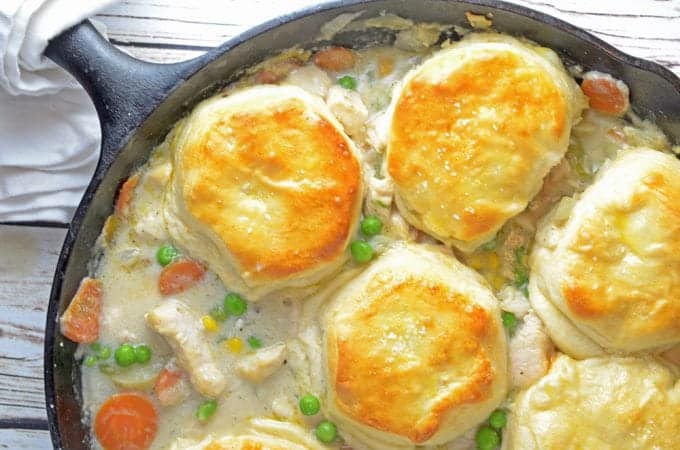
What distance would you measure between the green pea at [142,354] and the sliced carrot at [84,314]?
17 cm

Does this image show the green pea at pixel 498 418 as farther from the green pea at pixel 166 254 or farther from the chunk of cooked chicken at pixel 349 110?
the green pea at pixel 166 254

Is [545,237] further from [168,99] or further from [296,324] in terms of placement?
[168,99]

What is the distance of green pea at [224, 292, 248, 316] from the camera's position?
335cm

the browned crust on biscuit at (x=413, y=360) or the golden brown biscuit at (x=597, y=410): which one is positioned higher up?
the browned crust on biscuit at (x=413, y=360)

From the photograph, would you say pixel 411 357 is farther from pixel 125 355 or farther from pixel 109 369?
pixel 109 369

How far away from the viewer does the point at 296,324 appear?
3.39 m

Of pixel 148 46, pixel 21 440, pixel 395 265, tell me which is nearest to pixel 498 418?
pixel 395 265

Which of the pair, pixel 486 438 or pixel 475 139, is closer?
pixel 475 139

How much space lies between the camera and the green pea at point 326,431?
328 cm

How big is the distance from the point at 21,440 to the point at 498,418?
1.96 m

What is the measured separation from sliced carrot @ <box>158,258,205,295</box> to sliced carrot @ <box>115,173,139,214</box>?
0.29m

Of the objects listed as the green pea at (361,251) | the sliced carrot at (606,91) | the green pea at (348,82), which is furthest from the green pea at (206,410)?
the sliced carrot at (606,91)

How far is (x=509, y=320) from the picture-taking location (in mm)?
3383

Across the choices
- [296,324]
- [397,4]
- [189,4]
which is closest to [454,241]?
[296,324]
